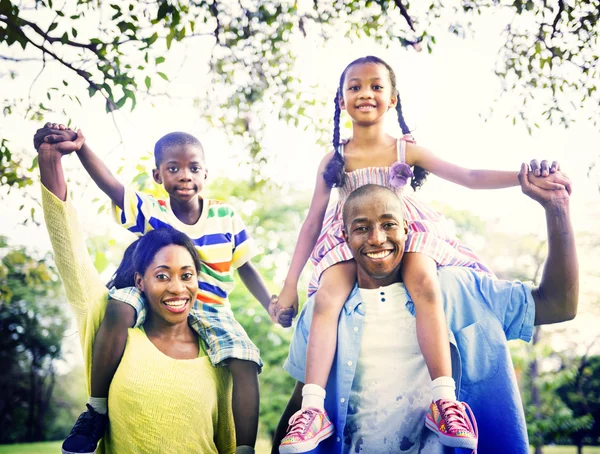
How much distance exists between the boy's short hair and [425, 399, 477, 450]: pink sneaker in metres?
1.70

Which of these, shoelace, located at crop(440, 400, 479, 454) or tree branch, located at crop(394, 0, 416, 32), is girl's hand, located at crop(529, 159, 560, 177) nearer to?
shoelace, located at crop(440, 400, 479, 454)

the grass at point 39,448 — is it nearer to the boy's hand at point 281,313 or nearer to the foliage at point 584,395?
the foliage at point 584,395

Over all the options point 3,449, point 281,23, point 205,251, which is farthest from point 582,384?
point 3,449

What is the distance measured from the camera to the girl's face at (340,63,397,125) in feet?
10.0

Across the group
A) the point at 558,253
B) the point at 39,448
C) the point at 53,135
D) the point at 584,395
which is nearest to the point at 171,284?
the point at 53,135

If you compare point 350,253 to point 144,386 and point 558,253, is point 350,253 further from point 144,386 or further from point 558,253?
point 144,386

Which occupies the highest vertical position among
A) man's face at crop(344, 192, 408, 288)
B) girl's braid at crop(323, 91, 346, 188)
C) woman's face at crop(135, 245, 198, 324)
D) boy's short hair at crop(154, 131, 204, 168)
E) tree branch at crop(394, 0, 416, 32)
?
tree branch at crop(394, 0, 416, 32)

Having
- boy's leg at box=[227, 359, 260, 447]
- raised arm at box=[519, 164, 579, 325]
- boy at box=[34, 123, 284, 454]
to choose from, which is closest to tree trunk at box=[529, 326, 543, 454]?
raised arm at box=[519, 164, 579, 325]

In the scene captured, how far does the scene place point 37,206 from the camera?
4.91m

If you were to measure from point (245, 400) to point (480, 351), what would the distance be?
1006 mm

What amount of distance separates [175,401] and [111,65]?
6.54 feet

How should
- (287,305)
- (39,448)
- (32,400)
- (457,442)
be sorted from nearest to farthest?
(457,442) → (287,305) → (39,448) → (32,400)

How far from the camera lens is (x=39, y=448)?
1267cm

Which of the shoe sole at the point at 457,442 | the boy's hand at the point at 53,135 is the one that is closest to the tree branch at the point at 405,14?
the boy's hand at the point at 53,135
